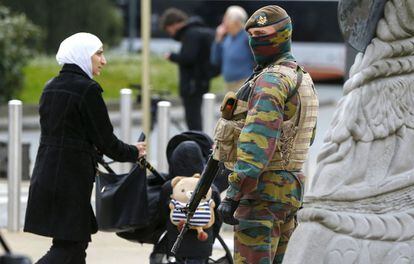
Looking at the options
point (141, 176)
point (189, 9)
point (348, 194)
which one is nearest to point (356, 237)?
point (348, 194)

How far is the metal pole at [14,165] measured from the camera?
11.7 meters

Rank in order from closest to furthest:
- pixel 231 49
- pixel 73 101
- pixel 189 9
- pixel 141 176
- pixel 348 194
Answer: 1. pixel 348 194
2. pixel 73 101
3. pixel 141 176
4. pixel 231 49
5. pixel 189 9

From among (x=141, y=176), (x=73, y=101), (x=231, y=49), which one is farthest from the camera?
(x=231, y=49)

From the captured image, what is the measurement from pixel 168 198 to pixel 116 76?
1961 centimetres

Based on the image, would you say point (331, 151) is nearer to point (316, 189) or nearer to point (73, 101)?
point (316, 189)

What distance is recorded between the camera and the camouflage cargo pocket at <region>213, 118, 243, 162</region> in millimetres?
7281

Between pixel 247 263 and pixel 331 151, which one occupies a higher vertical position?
pixel 331 151

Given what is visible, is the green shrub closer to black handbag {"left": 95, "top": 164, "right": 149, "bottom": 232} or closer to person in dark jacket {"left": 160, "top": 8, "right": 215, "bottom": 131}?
person in dark jacket {"left": 160, "top": 8, "right": 215, "bottom": 131}

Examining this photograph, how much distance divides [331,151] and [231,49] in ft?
31.5

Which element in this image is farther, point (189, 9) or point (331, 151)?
point (189, 9)

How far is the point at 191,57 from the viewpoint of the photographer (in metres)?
16.8

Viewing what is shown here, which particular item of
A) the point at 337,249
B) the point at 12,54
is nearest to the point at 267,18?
the point at 337,249

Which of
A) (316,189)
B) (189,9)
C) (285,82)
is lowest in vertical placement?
(189,9)

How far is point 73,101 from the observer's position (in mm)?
8188
